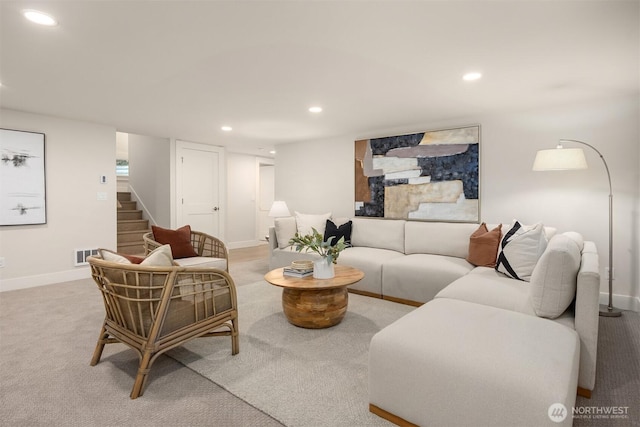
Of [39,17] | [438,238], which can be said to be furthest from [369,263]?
[39,17]

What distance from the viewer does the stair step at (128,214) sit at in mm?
6519

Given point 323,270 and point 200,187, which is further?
point 200,187

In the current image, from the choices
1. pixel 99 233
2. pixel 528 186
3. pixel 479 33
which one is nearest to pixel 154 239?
pixel 99 233

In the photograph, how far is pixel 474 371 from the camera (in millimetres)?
1377

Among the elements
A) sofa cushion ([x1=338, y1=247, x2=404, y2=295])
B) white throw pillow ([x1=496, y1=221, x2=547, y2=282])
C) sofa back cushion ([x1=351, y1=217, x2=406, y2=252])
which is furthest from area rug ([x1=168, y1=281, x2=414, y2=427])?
sofa back cushion ([x1=351, y1=217, x2=406, y2=252])

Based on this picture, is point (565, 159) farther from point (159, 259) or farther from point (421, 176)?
point (159, 259)

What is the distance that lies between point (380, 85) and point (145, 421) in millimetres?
3007

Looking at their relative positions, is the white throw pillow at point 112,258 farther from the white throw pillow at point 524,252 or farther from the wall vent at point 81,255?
the wall vent at point 81,255

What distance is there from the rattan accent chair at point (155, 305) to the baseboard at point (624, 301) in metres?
3.83

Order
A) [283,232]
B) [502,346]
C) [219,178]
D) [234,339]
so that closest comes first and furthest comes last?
1. [502,346]
2. [234,339]
3. [283,232]
4. [219,178]

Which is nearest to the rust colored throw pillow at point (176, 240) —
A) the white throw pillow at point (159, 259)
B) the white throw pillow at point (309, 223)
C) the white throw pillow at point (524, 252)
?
the white throw pillow at point (159, 259)

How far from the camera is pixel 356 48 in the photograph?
2.32 m

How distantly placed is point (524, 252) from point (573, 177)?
1.52 m

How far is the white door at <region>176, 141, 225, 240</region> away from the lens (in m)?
6.17
